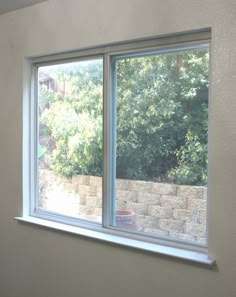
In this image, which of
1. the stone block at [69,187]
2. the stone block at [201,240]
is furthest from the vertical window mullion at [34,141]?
the stone block at [201,240]

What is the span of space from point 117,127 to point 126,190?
0.42 metres

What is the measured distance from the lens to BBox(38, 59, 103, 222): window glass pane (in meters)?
2.59

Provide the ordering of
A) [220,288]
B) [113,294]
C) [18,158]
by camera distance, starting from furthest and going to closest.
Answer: [18,158] → [113,294] → [220,288]

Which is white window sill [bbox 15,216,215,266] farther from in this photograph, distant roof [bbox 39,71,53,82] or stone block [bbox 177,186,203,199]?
distant roof [bbox 39,71,53,82]

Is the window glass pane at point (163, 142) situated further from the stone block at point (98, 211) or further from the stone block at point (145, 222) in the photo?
the stone block at point (98, 211)

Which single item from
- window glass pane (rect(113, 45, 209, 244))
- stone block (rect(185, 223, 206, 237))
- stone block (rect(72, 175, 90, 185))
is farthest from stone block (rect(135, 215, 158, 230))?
stone block (rect(72, 175, 90, 185))

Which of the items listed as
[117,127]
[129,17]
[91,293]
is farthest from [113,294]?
[129,17]

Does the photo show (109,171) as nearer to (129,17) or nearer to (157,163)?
(157,163)

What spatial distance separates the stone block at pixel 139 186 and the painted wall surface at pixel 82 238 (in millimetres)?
376

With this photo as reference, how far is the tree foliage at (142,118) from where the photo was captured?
2137 mm

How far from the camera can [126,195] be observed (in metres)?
2.43

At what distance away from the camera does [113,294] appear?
2.34 m

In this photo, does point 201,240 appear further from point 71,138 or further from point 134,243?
point 71,138

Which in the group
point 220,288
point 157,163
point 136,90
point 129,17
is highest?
point 129,17
